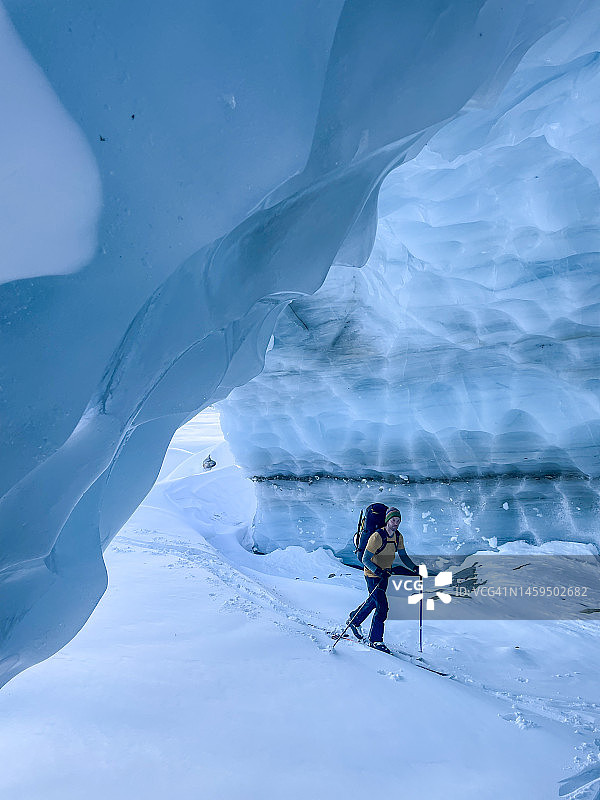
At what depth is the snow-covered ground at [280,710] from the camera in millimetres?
1752

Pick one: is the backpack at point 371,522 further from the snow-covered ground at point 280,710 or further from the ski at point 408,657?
the ski at point 408,657

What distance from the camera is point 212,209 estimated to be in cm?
129

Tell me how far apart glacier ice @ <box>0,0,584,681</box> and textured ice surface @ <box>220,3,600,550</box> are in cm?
181

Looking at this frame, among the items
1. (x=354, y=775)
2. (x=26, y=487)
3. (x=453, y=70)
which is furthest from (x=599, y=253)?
(x=26, y=487)

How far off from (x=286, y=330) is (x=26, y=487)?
4400mm

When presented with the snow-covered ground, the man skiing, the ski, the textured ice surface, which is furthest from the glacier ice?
the man skiing

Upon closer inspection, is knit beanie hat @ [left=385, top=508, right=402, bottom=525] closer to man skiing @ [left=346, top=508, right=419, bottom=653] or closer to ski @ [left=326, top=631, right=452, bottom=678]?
man skiing @ [left=346, top=508, right=419, bottom=653]

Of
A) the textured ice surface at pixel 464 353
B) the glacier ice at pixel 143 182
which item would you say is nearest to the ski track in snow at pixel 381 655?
the textured ice surface at pixel 464 353

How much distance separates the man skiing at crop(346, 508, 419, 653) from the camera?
3508 mm

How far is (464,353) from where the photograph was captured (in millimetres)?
5129

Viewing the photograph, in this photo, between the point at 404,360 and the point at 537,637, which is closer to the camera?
the point at 537,637

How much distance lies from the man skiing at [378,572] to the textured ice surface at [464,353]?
1897 mm

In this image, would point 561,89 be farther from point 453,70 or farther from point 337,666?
point 337,666

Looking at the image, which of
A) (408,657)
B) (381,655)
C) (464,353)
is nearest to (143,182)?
(381,655)
